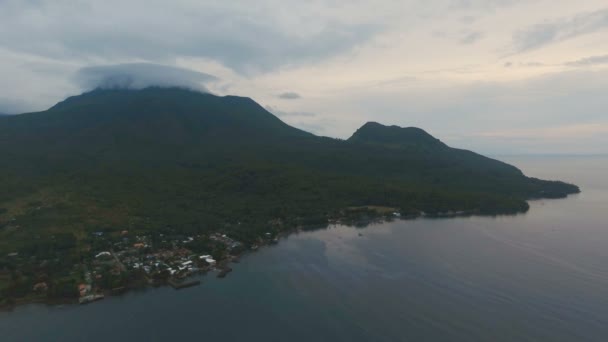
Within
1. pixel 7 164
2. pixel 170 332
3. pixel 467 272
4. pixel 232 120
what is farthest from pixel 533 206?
pixel 7 164

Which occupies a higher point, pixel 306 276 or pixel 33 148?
pixel 33 148

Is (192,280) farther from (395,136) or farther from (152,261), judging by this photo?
(395,136)

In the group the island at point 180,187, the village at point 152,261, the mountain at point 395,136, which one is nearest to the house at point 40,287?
the island at point 180,187

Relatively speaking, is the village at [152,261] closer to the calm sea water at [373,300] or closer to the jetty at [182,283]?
the jetty at [182,283]

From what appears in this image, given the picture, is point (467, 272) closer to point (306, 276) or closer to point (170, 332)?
point (306, 276)

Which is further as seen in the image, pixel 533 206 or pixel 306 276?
pixel 533 206

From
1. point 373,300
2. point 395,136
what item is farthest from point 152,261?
point 395,136
